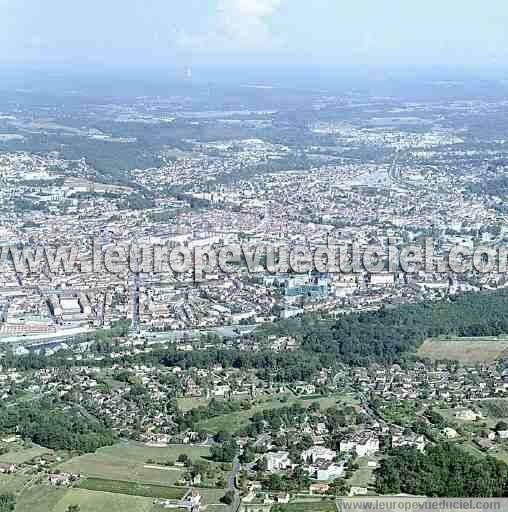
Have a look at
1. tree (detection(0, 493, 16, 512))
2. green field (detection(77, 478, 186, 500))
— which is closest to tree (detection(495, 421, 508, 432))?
green field (detection(77, 478, 186, 500))

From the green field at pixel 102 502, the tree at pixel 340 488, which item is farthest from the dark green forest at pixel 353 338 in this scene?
the green field at pixel 102 502

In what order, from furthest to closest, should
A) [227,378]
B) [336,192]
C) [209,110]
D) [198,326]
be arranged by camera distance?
[209,110], [336,192], [198,326], [227,378]

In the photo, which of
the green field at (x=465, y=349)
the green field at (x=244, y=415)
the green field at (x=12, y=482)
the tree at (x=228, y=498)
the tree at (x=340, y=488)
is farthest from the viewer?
the green field at (x=465, y=349)

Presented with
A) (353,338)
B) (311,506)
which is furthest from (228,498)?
(353,338)

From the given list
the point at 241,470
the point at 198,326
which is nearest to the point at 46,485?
A: the point at 241,470

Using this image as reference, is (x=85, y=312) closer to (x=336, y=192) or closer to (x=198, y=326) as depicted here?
(x=198, y=326)

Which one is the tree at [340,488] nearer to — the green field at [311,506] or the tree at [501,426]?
the green field at [311,506]
